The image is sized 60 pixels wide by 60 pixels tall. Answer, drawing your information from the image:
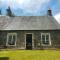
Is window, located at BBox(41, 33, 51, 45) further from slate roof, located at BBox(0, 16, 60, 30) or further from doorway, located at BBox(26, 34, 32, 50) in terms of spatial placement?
doorway, located at BBox(26, 34, 32, 50)

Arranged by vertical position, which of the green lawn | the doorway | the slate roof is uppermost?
the slate roof

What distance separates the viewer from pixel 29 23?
2442 centimetres

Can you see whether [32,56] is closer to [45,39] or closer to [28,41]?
[45,39]

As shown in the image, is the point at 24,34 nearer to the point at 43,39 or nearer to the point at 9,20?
the point at 43,39

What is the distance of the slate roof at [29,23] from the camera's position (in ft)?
75.5

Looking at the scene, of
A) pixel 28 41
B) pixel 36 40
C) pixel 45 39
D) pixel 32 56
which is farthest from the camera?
pixel 28 41

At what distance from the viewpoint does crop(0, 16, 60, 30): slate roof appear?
2302cm

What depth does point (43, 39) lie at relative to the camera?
877 inches

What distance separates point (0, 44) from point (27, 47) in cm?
376

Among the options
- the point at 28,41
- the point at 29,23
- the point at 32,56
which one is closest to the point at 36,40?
the point at 28,41

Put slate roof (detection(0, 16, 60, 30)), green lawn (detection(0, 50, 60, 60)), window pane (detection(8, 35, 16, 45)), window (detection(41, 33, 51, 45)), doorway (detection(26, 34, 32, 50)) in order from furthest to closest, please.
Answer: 1. slate roof (detection(0, 16, 60, 30))
2. doorway (detection(26, 34, 32, 50))
3. window pane (detection(8, 35, 16, 45))
4. window (detection(41, 33, 51, 45))
5. green lawn (detection(0, 50, 60, 60))

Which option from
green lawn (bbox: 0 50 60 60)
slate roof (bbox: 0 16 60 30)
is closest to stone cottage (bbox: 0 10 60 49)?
slate roof (bbox: 0 16 60 30)

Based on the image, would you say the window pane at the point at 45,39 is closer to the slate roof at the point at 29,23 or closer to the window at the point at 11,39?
the slate roof at the point at 29,23

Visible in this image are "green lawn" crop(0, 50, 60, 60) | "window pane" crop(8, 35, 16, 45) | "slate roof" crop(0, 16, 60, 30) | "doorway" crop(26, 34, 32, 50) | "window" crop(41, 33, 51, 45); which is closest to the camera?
"green lawn" crop(0, 50, 60, 60)
